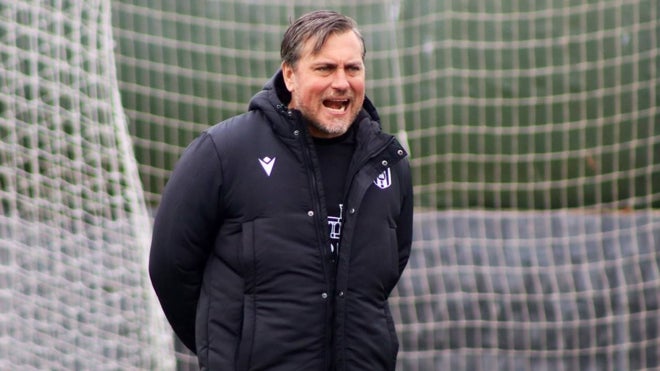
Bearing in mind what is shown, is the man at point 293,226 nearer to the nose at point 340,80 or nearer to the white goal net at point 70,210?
the nose at point 340,80

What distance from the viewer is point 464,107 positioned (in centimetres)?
590

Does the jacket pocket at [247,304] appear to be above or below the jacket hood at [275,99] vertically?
below

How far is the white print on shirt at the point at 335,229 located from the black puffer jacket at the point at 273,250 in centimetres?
3

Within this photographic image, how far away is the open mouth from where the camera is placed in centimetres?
253

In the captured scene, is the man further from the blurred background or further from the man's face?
the blurred background

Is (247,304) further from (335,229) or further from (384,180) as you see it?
(384,180)

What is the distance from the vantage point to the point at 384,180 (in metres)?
2.64

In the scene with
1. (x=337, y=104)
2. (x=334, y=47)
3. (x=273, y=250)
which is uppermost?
(x=334, y=47)

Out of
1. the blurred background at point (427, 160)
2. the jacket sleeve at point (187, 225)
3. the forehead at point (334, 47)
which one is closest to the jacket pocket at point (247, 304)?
the jacket sleeve at point (187, 225)

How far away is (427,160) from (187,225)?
139 inches

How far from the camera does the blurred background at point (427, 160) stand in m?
4.84

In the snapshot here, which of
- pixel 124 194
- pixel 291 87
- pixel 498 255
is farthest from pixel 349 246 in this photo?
pixel 498 255

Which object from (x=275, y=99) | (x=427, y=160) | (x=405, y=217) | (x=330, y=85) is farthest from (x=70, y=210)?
(x=330, y=85)

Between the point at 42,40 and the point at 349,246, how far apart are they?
2850 millimetres
